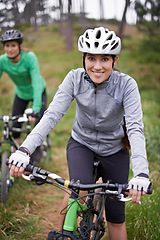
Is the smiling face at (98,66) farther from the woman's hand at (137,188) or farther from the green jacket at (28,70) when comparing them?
the green jacket at (28,70)

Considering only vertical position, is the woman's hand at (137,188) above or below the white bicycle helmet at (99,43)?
below

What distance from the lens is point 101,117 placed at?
8.49ft

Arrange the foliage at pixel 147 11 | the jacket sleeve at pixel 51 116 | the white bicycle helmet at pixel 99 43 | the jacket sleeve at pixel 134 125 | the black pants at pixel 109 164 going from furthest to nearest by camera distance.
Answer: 1. the foliage at pixel 147 11
2. the black pants at pixel 109 164
3. the white bicycle helmet at pixel 99 43
4. the jacket sleeve at pixel 51 116
5. the jacket sleeve at pixel 134 125

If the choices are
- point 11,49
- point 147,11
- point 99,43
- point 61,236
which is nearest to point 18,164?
point 61,236

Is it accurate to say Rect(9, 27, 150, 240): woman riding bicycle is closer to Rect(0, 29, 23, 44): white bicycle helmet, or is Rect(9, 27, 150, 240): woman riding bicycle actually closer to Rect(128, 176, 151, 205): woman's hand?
Rect(128, 176, 151, 205): woman's hand

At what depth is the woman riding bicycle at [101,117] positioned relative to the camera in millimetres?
2396

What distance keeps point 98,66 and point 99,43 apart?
0.71 ft

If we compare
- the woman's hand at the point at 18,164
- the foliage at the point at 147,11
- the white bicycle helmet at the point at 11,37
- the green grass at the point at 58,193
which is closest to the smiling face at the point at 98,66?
the woman's hand at the point at 18,164

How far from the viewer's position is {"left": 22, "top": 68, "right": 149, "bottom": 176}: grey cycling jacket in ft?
7.91

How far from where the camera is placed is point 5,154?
449 centimetres

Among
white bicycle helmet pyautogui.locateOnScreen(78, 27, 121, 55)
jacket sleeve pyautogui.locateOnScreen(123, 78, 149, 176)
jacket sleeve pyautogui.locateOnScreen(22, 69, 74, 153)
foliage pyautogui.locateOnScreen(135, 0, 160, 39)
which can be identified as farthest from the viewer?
foliage pyautogui.locateOnScreen(135, 0, 160, 39)

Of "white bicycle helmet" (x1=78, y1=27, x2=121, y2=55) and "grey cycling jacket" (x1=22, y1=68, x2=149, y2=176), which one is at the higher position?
"white bicycle helmet" (x1=78, y1=27, x2=121, y2=55)

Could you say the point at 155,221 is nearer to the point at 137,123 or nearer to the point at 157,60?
the point at 137,123

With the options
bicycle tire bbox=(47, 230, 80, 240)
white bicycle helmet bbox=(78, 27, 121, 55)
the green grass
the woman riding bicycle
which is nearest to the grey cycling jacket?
the woman riding bicycle
